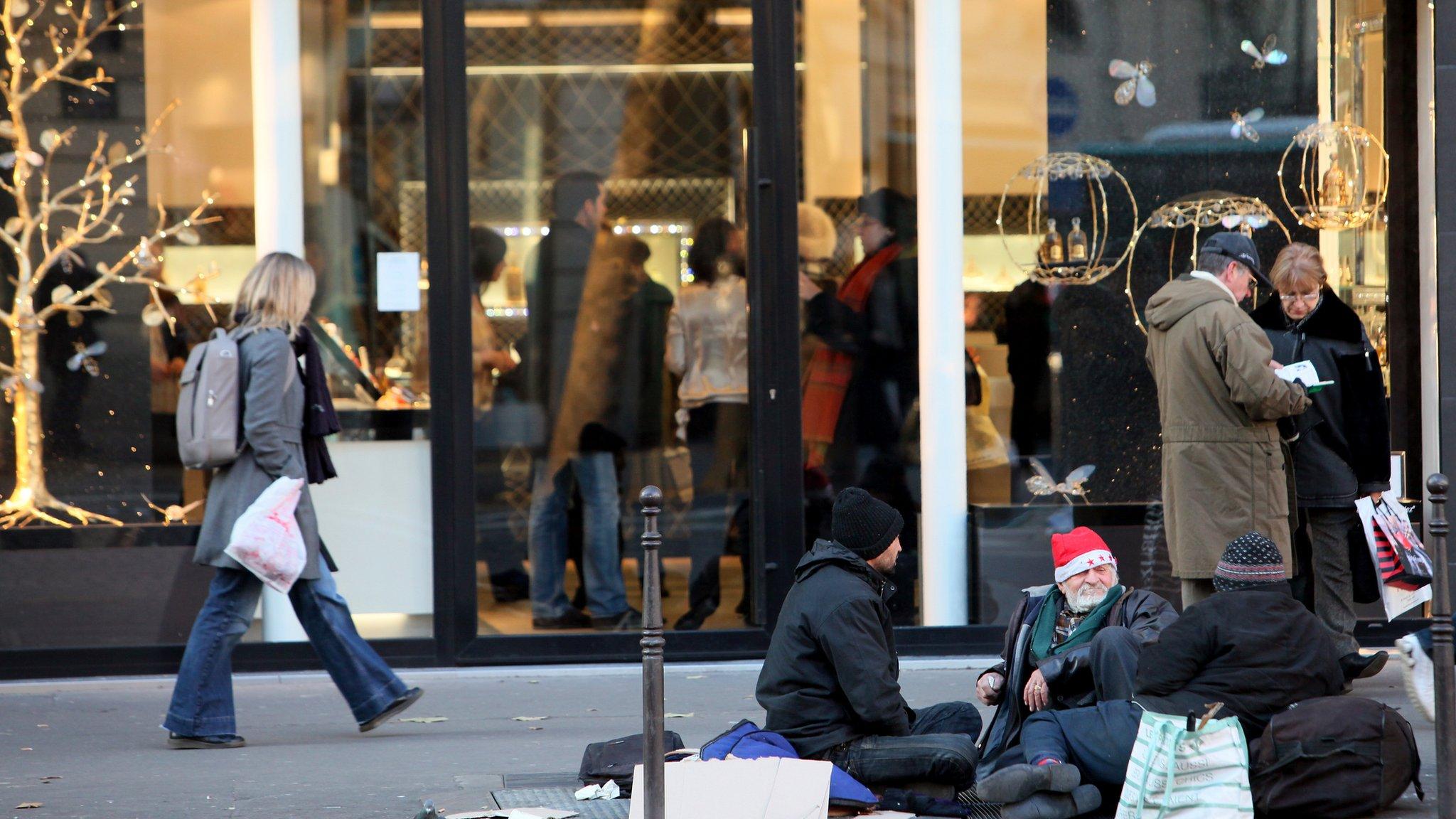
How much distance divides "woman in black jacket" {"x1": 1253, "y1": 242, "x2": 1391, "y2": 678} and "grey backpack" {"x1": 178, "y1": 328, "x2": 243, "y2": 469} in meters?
4.30

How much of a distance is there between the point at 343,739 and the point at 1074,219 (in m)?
4.38

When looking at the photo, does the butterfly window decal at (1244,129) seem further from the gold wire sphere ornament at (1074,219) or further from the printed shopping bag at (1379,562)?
the printed shopping bag at (1379,562)

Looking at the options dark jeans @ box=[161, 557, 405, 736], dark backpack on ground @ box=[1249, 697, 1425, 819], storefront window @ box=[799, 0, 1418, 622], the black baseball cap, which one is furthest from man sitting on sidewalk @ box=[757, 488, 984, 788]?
storefront window @ box=[799, 0, 1418, 622]

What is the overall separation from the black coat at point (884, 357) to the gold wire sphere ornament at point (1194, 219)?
3.64 feet

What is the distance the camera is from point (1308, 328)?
720 centimetres

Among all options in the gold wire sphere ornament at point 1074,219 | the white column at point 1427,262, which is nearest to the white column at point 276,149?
the gold wire sphere ornament at point 1074,219

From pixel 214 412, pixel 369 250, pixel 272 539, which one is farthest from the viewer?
pixel 369 250

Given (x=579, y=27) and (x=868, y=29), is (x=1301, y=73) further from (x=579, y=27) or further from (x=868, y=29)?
(x=579, y=27)

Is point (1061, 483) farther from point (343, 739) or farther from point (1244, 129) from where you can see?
point (343, 739)

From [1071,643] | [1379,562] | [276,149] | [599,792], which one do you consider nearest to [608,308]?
[276,149]

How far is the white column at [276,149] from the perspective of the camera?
8.28 m

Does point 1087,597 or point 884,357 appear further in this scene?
point 884,357

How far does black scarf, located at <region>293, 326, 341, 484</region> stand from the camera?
6.84 metres

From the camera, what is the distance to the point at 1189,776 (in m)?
5.21
